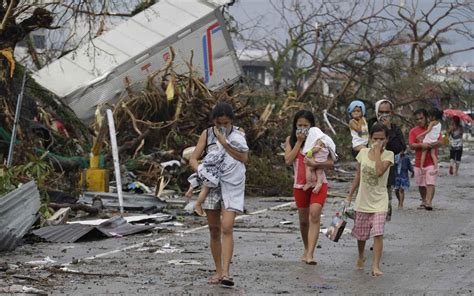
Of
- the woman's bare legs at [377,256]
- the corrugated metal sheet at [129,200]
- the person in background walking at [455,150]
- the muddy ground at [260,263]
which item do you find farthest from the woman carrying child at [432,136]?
the person in background walking at [455,150]

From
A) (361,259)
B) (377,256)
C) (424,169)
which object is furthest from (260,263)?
(424,169)

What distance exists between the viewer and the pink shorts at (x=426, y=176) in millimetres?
17141

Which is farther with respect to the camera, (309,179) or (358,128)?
(358,128)

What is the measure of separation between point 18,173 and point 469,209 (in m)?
7.25

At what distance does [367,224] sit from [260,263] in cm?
116

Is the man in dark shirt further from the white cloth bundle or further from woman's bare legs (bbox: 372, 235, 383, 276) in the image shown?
woman's bare legs (bbox: 372, 235, 383, 276)

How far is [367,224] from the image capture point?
10914 millimetres

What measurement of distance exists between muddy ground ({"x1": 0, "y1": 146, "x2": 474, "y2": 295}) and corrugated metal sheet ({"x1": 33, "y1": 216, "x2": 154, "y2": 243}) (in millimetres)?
211

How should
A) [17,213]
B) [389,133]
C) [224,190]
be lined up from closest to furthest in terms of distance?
[224,190], [17,213], [389,133]

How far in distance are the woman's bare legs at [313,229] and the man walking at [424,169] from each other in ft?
20.4

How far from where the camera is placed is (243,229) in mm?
14297

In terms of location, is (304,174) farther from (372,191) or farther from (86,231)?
(86,231)

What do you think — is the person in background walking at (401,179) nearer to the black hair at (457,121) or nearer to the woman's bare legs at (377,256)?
the woman's bare legs at (377,256)

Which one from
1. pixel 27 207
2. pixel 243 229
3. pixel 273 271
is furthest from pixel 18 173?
pixel 273 271
